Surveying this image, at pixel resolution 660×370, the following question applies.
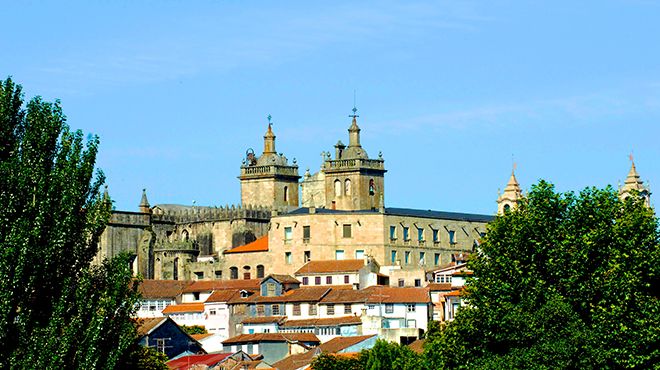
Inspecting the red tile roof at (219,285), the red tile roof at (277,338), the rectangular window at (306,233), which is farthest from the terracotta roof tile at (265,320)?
the rectangular window at (306,233)

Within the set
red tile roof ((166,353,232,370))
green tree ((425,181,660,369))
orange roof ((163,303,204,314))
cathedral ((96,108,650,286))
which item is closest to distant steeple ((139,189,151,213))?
cathedral ((96,108,650,286))

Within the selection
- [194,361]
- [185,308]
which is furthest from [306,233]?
[194,361]

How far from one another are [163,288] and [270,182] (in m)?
25.1

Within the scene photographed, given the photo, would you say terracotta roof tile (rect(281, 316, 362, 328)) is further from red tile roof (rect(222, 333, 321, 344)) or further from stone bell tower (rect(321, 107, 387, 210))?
stone bell tower (rect(321, 107, 387, 210))

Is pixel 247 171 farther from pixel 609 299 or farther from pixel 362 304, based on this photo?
pixel 609 299

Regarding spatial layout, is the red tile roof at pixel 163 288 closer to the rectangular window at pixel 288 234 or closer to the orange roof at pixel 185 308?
the orange roof at pixel 185 308

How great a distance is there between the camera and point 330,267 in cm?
13525

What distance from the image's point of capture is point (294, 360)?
109500 mm

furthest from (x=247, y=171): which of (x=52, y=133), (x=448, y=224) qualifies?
(x=52, y=133)

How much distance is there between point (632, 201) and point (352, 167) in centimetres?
8611

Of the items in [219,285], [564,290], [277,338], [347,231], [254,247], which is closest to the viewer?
[564,290]

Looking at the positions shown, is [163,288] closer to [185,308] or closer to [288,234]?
[185,308]

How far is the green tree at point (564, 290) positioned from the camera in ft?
197

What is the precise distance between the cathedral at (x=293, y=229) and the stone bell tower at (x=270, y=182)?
0.34ft
